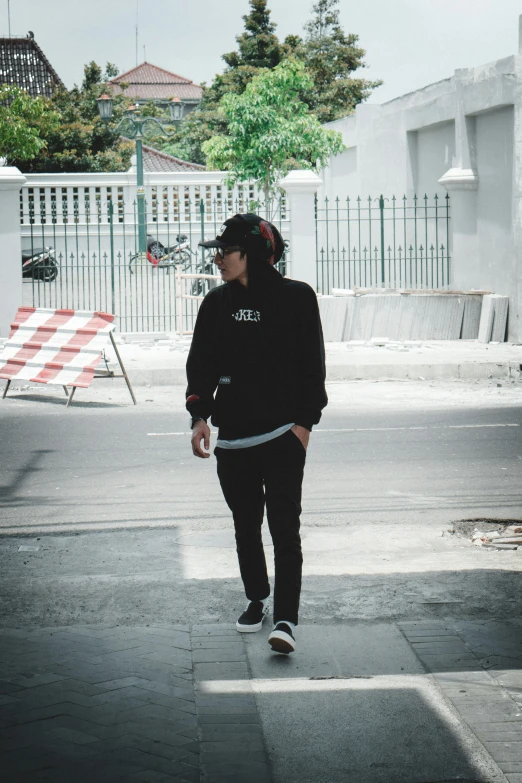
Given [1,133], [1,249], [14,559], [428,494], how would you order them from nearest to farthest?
1. [14,559]
2. [428,494]
3. [1,249]
4. [1,133]

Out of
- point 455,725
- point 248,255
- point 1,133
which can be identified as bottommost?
point 455,725

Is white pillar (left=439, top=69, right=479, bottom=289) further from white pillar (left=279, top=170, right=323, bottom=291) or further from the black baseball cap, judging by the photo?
the black baseball cap

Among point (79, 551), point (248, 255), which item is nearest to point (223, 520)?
point (79, 551)

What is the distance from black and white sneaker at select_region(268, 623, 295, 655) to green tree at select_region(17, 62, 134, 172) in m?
37.2

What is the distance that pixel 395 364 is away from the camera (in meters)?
14.4

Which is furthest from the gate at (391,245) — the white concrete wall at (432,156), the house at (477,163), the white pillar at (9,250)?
the white pillar at (9,250)

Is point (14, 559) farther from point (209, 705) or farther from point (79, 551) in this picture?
point (209, 705)

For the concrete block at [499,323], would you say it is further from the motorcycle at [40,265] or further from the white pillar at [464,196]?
the motorcycle at [40,265]

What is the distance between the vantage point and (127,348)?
17219mm

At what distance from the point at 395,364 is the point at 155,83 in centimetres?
10483

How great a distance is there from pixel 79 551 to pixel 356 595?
1.73m

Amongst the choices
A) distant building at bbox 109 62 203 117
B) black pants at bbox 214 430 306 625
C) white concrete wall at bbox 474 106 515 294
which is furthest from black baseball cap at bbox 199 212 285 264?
distant building at bbox 109 62 203 117

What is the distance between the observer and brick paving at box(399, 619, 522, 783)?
3.51 meters

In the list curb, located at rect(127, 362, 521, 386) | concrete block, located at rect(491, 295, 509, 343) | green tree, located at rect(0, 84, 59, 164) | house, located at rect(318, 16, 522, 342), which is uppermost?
green tree, located at rect(0, 84, 59, 164)
